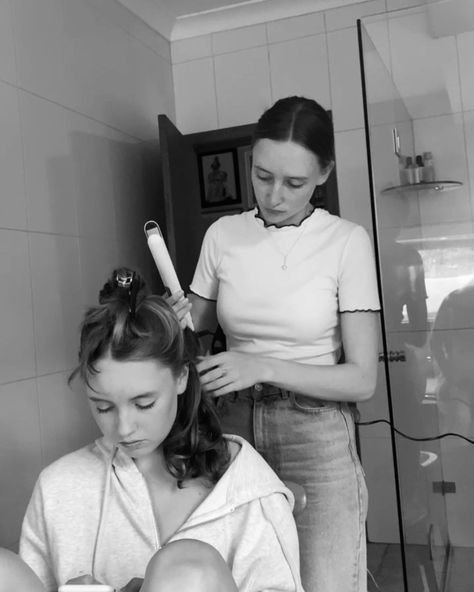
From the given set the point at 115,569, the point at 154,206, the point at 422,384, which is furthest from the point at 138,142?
the point at 115,569

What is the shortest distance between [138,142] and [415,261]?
1.20m

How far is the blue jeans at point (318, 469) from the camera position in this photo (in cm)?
125

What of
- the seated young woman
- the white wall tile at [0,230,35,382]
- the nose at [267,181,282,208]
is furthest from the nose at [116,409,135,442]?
the white wall tile at [0,230,35,382]

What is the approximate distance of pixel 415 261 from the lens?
1757 millimetres

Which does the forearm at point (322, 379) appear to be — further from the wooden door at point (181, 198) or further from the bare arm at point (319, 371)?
the wooden door at point (181, 198)

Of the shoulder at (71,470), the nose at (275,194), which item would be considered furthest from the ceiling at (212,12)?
the shoulder at (71,470)

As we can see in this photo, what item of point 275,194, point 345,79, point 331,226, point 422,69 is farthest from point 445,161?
point 345,79

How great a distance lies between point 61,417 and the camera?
192cm

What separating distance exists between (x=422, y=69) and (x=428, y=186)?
1.00 ft

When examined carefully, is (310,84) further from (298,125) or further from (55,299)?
(298,125)

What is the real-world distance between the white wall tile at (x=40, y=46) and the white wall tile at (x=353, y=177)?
3.75 feet

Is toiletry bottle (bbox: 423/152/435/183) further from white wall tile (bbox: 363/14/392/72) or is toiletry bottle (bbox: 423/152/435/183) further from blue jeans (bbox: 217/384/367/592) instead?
blue jeans (bbox: 217/384/367/592)

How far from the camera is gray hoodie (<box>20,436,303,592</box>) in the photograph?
106cm

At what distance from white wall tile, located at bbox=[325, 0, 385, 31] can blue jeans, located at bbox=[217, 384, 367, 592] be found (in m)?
1.82
